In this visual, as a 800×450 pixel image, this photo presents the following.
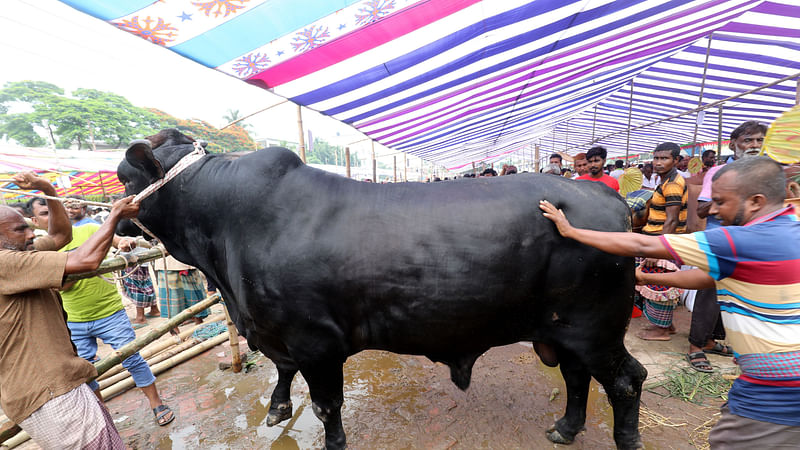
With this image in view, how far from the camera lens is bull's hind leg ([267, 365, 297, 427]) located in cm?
263

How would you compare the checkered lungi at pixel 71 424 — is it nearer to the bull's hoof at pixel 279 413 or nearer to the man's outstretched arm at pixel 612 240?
the bull's hoof at pixel 279 413

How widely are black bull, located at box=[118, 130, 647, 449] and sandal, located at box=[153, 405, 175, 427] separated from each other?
1546 millimetres

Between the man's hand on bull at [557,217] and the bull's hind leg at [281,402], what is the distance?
2.26 m

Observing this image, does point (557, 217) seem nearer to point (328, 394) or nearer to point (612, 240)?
point (612, 240)

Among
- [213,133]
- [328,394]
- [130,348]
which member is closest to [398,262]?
[328,394]

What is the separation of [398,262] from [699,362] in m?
3.36

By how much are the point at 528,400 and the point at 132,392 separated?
381cm

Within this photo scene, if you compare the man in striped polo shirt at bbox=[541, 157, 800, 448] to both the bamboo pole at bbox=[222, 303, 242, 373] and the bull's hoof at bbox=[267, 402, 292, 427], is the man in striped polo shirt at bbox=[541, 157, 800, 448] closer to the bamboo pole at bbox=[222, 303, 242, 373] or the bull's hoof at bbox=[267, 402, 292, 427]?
the bull's hoof at bbox=[267, 402, 292, 427]

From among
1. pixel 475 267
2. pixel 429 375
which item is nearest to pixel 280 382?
pixel 429 375

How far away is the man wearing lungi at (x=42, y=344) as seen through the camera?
1515 mm

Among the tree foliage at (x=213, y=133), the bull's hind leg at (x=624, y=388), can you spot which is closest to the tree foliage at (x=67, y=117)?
the tree foliage at (x=213, y=133)

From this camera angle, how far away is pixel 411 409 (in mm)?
2781

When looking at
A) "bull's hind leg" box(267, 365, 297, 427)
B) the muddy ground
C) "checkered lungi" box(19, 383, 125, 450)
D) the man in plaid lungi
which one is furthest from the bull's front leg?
the man in plaid lungi

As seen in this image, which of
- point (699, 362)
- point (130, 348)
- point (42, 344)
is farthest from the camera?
point (699, 362)
